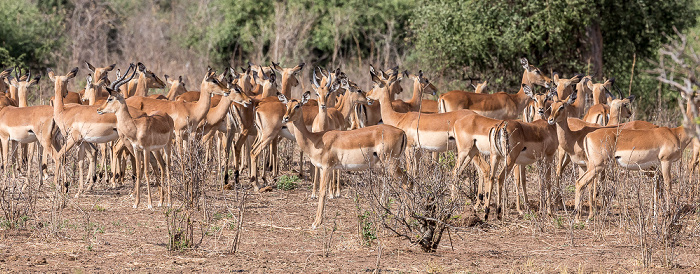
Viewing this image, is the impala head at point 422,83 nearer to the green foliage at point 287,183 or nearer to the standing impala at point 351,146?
the green foliage at point 287,183

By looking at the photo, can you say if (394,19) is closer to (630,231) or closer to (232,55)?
(232,55)

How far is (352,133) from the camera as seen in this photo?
8555mm

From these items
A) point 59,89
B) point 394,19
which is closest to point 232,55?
point 394,19

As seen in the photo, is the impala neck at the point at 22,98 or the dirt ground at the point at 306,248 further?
the impala neck at the point at 22,98

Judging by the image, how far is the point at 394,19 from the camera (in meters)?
22.5

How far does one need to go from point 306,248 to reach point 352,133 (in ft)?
5.89

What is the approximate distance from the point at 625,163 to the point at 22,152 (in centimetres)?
788

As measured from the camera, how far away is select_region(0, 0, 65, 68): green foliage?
61.9ft

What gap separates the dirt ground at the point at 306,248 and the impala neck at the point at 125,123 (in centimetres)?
81

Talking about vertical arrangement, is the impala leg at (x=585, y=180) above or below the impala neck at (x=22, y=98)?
below

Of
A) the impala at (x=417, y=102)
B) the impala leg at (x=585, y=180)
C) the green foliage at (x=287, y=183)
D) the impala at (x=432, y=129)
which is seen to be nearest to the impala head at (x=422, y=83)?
the impala at (x=417, y=102)

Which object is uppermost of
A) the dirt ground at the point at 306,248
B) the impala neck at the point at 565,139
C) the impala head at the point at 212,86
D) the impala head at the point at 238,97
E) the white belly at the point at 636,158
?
the impala head at the point at 212,86

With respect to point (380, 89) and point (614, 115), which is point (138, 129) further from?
point (614, 115)

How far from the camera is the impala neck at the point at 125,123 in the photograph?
8.81 metres
